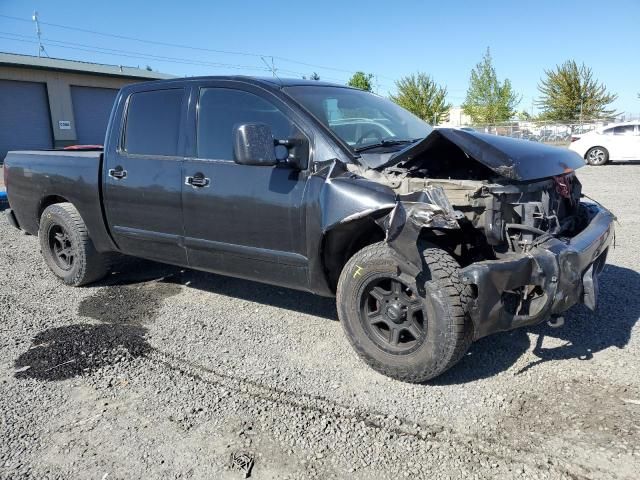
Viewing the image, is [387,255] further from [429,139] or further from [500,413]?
[500,413]

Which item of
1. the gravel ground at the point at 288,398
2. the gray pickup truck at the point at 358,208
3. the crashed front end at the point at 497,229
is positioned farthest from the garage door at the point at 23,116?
the crashed front end at the point at 497,229

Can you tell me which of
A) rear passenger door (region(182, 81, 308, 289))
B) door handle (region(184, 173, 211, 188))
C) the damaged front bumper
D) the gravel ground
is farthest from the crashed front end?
door handle (region(184, 173, 211, 188))

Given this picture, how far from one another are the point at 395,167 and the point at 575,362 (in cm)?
172

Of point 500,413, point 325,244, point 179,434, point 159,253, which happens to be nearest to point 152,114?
point 159,253

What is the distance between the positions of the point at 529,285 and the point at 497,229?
37cm

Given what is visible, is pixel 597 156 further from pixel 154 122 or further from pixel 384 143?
pixel 154 122

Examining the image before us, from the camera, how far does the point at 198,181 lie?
398 centimetres

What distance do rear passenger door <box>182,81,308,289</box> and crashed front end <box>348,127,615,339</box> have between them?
666mm

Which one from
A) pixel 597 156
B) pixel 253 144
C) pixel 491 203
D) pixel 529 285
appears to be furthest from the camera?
pixel 597 156

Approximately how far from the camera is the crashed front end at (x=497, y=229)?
2906 millimetres

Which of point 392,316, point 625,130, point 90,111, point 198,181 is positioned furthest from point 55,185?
point 90,111

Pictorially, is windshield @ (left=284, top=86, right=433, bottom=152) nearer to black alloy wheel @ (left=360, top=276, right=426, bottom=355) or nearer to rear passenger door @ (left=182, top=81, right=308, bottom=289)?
rear passenger door @ (left=182, top=81, right=308, bottom=289)

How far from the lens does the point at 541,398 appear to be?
9.88 ft

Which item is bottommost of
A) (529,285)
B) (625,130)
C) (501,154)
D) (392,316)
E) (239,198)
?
(392,316)
